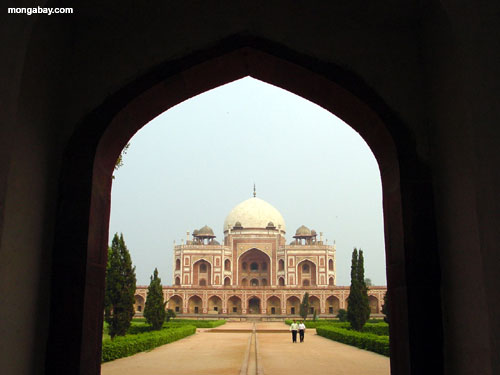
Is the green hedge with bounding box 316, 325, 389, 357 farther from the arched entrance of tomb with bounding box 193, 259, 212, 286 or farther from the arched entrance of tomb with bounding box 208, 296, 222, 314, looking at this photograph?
the arched entrance of tomb with bounding box 193, 259, 212, 286

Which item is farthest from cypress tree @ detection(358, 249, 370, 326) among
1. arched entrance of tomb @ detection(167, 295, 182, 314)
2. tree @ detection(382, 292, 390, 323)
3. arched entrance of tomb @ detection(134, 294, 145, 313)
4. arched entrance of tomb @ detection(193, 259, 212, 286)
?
arched entrance of tomb @ detection(193, 259, 212, 286)

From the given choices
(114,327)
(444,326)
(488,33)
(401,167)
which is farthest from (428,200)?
(114,327)

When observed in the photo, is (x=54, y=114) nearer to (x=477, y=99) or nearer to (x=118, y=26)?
(x=118, y=26)

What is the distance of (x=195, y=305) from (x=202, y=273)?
13.7ft

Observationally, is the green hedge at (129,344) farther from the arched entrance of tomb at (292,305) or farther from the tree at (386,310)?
the arched entrance of tomb at (292,305)

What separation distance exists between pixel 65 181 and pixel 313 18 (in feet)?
6.04

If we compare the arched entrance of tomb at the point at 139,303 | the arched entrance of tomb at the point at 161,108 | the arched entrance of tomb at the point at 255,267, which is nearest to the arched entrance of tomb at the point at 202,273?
the arched entrance of tomb at the point at 255,267

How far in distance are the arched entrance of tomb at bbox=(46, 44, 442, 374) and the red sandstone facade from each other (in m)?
33.3

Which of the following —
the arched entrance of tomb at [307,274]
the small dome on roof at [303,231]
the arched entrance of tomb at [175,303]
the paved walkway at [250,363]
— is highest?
the small dome on roof at [303,231]

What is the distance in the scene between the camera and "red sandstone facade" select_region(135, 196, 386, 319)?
36375 mm

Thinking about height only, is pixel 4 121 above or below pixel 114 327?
above

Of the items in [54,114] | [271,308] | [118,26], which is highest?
[118,26]

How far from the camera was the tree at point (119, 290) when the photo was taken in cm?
1255

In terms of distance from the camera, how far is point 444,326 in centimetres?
283
